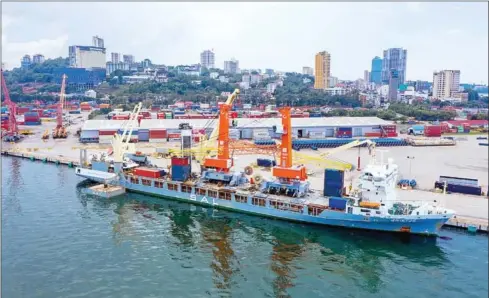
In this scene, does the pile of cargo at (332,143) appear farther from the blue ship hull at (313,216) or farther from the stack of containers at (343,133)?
the blue ship hull at (313,216)

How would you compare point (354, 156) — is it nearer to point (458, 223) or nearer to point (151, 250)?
point (458, 223)

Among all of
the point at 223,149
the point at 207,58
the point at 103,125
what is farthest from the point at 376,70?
the point at 223,149

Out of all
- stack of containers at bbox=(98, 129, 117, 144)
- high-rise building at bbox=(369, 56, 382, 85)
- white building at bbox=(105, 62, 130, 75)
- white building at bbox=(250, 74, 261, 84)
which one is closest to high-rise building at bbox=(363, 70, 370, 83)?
high-rise building at bbox=(369, 56, 382, 85)

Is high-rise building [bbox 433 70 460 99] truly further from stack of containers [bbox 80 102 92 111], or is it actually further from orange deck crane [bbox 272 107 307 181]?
orange deck crane [bbox 272 107 307 181]

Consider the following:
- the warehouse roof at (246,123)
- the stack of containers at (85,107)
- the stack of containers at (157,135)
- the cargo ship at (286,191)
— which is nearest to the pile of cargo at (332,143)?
the warehouse roof at (246,123)

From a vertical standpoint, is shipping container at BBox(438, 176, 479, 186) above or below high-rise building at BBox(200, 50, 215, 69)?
below

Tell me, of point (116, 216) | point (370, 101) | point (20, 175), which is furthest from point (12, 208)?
point (370, 101)
